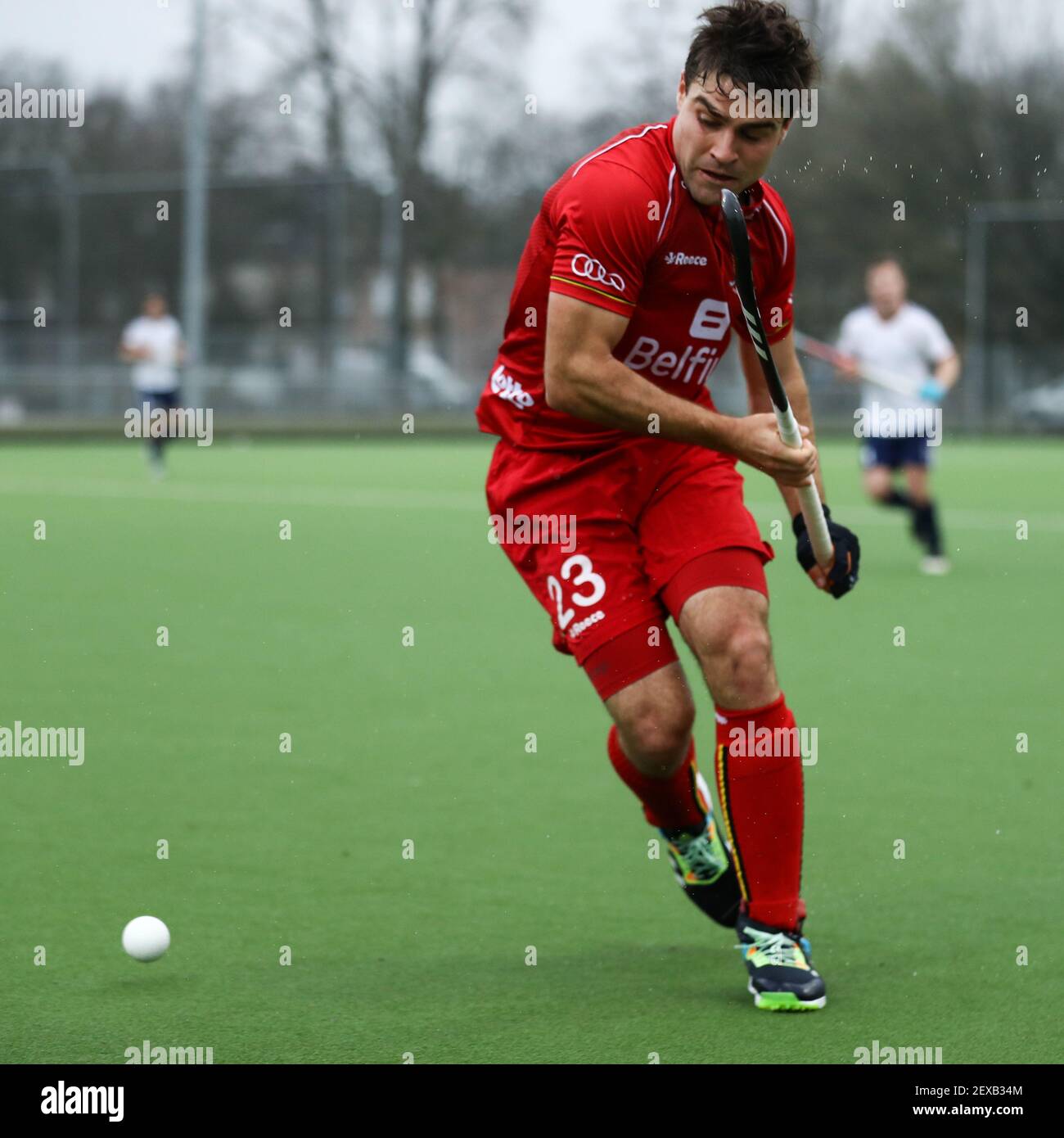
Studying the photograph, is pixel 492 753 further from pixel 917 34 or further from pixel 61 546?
pixel 917 34

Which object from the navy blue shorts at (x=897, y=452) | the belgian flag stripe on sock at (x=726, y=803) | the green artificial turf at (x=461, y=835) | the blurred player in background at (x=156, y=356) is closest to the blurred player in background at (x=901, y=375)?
the navy blue shorts at (x=897, y=452)

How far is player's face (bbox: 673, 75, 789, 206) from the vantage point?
13.1 feet

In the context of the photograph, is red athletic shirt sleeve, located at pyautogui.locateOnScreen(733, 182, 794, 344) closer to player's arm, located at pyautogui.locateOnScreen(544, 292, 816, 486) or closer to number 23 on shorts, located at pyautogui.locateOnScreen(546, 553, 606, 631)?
player's arm, located at pyautogui.locateOnScreen(544, 292, 816, 486)

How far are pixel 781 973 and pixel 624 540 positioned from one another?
101 centimetres

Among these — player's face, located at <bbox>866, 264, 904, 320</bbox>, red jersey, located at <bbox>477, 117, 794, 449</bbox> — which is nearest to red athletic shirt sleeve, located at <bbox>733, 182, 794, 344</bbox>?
red jersey, located at <bbox>477, 117, 794, 449</bbox>

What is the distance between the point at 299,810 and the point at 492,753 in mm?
1047

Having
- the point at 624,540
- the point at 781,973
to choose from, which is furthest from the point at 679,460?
the point at 781,973

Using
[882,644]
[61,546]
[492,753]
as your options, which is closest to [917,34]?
[61,546]

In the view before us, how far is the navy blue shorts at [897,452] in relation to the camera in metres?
12.8

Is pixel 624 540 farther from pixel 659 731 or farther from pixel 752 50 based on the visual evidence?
pixel 752 50

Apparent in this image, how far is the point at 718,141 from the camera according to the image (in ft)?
13.2

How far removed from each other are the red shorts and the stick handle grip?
124mm

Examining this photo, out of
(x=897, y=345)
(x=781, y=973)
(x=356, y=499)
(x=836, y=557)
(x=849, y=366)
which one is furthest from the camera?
(x=356, y=499)

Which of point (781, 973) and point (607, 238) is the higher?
point (607, 238)
